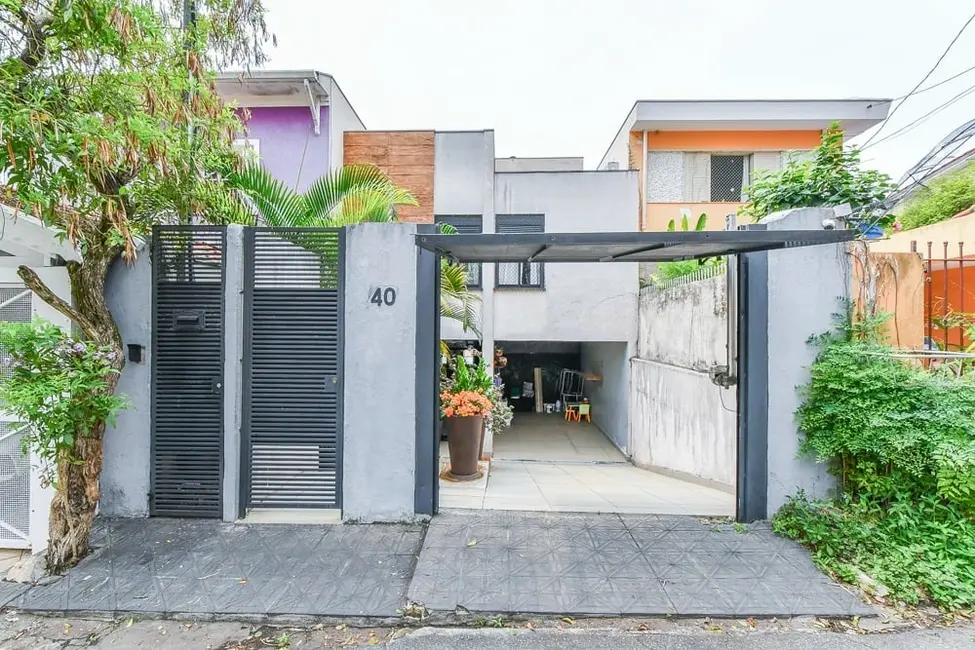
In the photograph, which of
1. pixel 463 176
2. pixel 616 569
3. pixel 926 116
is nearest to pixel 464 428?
pixel 616 569

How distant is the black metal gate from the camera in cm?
434

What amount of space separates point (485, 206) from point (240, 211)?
6598mm

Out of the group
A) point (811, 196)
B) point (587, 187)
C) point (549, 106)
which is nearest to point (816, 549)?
point (811, 196)

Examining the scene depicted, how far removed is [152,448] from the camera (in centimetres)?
431

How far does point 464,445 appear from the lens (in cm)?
577

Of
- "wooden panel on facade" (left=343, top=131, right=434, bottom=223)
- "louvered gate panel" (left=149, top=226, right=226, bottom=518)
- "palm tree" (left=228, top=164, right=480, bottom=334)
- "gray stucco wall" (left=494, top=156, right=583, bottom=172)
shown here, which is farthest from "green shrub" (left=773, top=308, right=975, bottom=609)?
"gray stucco wall" (left=494, top=156, right=583, bottom=172)

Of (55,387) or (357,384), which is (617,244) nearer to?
(357,384)

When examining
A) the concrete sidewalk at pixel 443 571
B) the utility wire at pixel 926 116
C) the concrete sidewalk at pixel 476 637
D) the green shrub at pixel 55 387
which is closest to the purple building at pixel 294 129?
the green shrub at pixel 55 387

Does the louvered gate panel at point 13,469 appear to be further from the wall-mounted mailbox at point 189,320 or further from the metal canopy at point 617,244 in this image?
the metal canopy at point 617,244

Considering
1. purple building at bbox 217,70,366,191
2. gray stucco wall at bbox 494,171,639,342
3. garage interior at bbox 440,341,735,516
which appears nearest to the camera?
garage interior at bbox 440,341,735,516

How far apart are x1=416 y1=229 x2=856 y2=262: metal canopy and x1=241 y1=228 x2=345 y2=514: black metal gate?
1.15m

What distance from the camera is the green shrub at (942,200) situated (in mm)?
7676

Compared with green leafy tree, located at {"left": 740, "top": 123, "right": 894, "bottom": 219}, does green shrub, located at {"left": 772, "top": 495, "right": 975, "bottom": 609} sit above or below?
below

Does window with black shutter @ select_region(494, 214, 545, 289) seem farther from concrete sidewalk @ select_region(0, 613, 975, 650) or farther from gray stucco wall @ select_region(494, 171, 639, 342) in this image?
concrete sidewalk @ select_region(0, 613, 975, 650)
